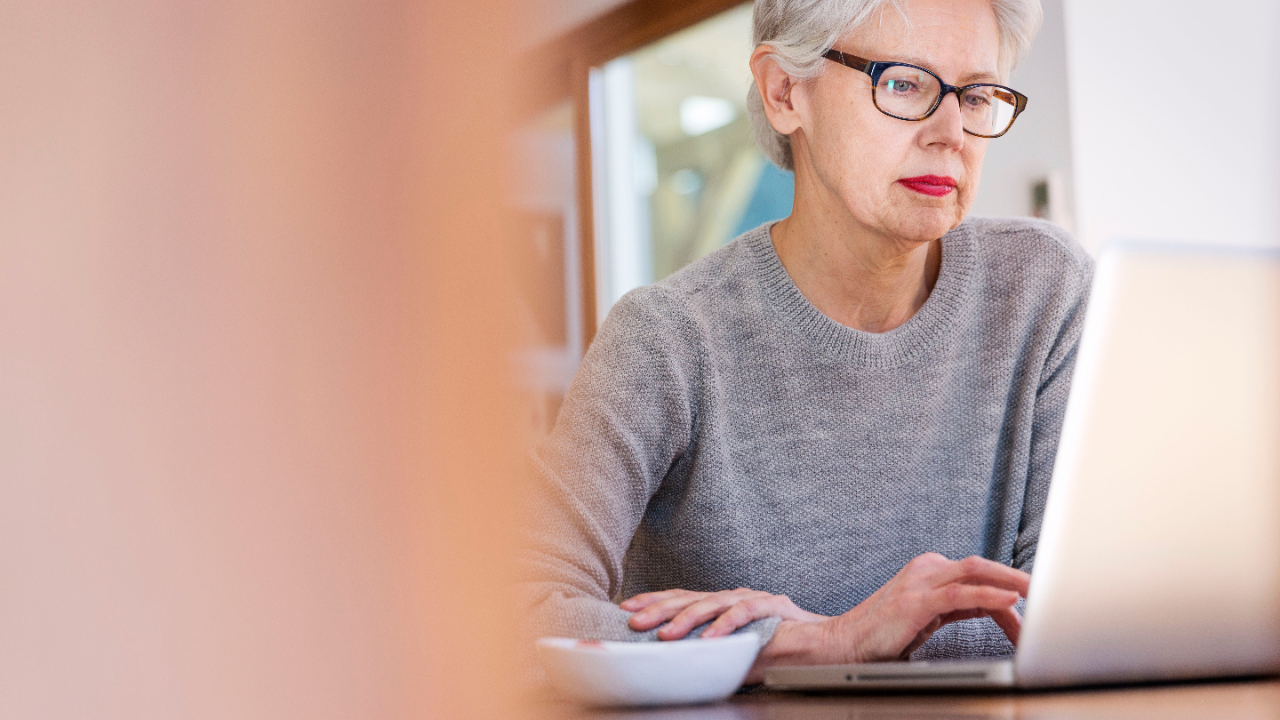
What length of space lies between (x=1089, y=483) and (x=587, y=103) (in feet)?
11.2

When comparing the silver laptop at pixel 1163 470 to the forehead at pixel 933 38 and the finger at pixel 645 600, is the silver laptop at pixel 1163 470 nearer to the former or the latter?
the finger at pixel 645 600

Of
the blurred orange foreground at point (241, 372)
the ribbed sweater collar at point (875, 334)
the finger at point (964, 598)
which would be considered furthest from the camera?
the ribbed sweater collar at point (875, 334)

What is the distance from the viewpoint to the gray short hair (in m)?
1.22

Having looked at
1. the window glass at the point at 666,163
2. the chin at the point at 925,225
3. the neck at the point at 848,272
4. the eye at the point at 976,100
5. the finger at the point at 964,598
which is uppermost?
the window glass at the point at 666,163

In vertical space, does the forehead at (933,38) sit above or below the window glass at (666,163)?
below

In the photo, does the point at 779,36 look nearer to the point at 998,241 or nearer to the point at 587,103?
the point at 998,241

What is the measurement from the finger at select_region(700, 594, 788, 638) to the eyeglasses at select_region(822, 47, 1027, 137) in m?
0.61

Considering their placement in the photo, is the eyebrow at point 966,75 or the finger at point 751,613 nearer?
the finger at point 751,613

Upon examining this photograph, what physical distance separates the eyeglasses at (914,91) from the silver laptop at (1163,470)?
77 centimetres

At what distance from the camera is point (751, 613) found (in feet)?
2.85

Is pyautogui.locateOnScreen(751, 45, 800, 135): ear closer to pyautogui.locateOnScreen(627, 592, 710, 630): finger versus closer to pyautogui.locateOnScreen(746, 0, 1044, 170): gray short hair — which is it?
pyautogui.locateOnScreen(746, 0, 1044, 170): gray short hair

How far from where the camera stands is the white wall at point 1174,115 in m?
2.41

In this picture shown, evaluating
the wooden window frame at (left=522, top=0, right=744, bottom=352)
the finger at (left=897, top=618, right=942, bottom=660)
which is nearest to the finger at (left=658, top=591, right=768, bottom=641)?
the finger at (left=897, top=618, right=942, bottom=660)

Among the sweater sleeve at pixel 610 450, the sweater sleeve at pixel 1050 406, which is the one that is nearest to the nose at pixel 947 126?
the sweater sleeve at pixel 1050 406
